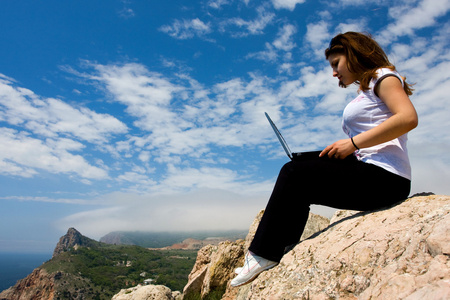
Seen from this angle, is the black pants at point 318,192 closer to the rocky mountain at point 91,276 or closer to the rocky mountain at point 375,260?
the rocky mountain at point 375,260

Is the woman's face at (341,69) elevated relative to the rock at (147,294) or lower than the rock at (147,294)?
elevated

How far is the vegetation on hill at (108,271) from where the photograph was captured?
108188 millimetres

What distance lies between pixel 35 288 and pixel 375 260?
136278mm

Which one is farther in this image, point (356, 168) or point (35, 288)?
point (35, 288)

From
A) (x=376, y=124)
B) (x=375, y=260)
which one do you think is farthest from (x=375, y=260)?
(x=376, y=124)

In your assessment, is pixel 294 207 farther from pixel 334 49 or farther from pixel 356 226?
pixel 334 49

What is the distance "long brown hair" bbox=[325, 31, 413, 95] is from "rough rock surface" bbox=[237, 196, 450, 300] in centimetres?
165

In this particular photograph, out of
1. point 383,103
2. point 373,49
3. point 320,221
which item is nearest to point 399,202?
point 383,103

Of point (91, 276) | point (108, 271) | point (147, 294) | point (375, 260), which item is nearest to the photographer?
point (375, 260)

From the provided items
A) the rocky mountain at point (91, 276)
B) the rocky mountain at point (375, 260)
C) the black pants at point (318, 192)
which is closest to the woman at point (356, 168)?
the black pants at point (318, 192)

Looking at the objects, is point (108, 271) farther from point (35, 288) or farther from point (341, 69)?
point (341, 69)

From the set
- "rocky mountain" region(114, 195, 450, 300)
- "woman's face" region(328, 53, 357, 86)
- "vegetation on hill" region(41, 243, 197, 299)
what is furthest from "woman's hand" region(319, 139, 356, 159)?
"vegetation on hill" region(41, 243, 197, 299)

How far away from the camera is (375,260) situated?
9.55 ft

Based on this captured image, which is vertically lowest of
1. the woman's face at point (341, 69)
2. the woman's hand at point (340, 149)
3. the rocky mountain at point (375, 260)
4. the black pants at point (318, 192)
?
the rocky mountain at point (375, 260)
